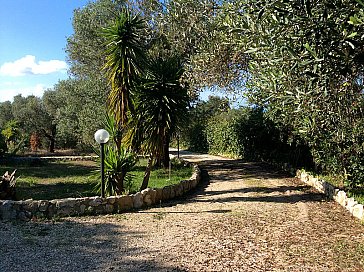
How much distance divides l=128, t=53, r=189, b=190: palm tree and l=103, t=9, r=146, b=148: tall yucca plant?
348mm

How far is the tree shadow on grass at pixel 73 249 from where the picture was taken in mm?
4406

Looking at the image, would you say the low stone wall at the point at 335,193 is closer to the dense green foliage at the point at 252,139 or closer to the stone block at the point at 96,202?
the dense green foliage at the point at 252,139

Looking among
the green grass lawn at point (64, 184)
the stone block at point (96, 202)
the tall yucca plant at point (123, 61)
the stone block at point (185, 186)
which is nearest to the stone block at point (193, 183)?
the stone block at point (185, 186)

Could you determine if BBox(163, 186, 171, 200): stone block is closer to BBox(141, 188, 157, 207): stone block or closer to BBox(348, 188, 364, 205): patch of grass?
BBox(141, 188, 157, 207): stone block

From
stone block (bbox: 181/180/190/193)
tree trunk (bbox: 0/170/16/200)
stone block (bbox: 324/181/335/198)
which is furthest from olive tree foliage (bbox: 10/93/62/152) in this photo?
stone block (bbox: 324/181/335/198)

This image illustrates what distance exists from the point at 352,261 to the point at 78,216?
496 centimetres

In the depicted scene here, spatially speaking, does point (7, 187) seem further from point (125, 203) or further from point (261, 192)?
point (261, 192)

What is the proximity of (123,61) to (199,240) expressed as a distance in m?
5.22

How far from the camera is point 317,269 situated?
4340 mm

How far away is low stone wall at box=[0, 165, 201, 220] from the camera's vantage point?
22.1 ft

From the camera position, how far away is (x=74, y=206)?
7043 mm

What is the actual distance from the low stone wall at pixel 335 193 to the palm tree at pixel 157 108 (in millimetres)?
4143

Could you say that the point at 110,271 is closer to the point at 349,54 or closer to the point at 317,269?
the point at 317,269

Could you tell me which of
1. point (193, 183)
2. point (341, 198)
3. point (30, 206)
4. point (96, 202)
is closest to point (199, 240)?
point (96, 202)
